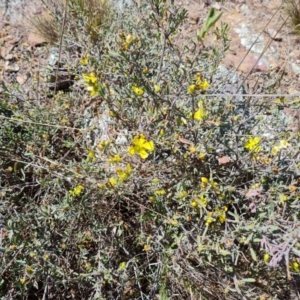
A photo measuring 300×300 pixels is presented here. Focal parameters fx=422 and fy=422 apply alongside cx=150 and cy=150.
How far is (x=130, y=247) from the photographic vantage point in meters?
2.25

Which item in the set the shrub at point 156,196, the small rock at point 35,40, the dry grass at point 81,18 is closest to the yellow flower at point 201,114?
the shrub at point 156,196

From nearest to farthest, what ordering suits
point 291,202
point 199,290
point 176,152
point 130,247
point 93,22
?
point 291,202 → point 176,152 → point 199,290 → point 130,247 → point 93,22

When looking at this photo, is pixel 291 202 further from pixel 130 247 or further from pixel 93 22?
pixel 93 22

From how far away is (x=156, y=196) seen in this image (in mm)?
1999

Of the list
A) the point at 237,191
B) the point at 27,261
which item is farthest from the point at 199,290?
the point at 27,261

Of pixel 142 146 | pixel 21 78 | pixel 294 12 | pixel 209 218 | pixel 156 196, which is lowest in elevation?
pixel 21 78

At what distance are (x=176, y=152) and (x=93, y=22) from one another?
1.33m

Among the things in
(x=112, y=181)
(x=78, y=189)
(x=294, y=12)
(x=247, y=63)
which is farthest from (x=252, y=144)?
(x=294, y=12)

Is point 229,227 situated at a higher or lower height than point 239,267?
higher

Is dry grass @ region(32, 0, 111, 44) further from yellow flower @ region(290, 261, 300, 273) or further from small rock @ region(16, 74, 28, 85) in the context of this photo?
yellow flower @ region(290, 261, 300, 273)

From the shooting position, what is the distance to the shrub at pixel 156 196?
1.81m

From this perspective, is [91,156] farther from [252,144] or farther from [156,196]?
[252,144]

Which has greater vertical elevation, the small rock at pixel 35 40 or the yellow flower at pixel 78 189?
the small rock at pixel 35 40

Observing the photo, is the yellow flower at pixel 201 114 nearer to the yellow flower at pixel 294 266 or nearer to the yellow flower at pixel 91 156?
the yellow flower at pixel 91 156
